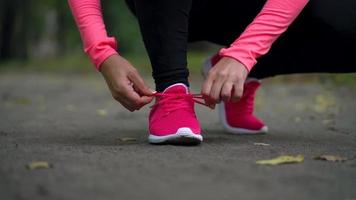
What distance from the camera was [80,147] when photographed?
2.00 meters

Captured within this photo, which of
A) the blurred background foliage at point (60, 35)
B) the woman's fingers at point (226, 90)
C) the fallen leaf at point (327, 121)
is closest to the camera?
the woman's fingers at point (226, 90)

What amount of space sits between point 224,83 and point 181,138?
0.80 ft

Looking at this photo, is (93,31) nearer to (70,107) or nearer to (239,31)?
(239,31)

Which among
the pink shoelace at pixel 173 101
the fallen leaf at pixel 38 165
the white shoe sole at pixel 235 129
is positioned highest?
the fallen leaf at pixel 38 165

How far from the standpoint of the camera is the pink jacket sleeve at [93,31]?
77.2 inches

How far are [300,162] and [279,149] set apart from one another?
0.28 metres

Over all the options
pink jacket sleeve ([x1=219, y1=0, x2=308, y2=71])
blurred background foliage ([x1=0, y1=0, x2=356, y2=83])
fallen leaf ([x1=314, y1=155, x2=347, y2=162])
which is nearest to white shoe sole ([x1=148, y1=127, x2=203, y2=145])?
pink jacket sleeve ([x1=219, y1=0, x2=308, y2=71])

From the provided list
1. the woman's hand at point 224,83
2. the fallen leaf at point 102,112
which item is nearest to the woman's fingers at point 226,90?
the woman's hand at point 224,83

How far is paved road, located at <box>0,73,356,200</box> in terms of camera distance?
4.48ft

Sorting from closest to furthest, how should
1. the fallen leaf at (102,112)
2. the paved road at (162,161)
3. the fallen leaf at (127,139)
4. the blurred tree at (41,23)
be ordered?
the paved road at (162,161) → the fallen leaf at (127,139) → the fallen leaf at (102,112) → the blurred tree at (41,23)

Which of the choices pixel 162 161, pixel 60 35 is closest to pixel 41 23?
pixel 60 35

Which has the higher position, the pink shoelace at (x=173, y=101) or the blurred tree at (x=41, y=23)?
the pink shoelace at (x=173, y=101)

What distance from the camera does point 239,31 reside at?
7.81 ft

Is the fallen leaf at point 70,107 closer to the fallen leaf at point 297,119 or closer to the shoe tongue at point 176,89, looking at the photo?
the fallen leaf at point 297,119
